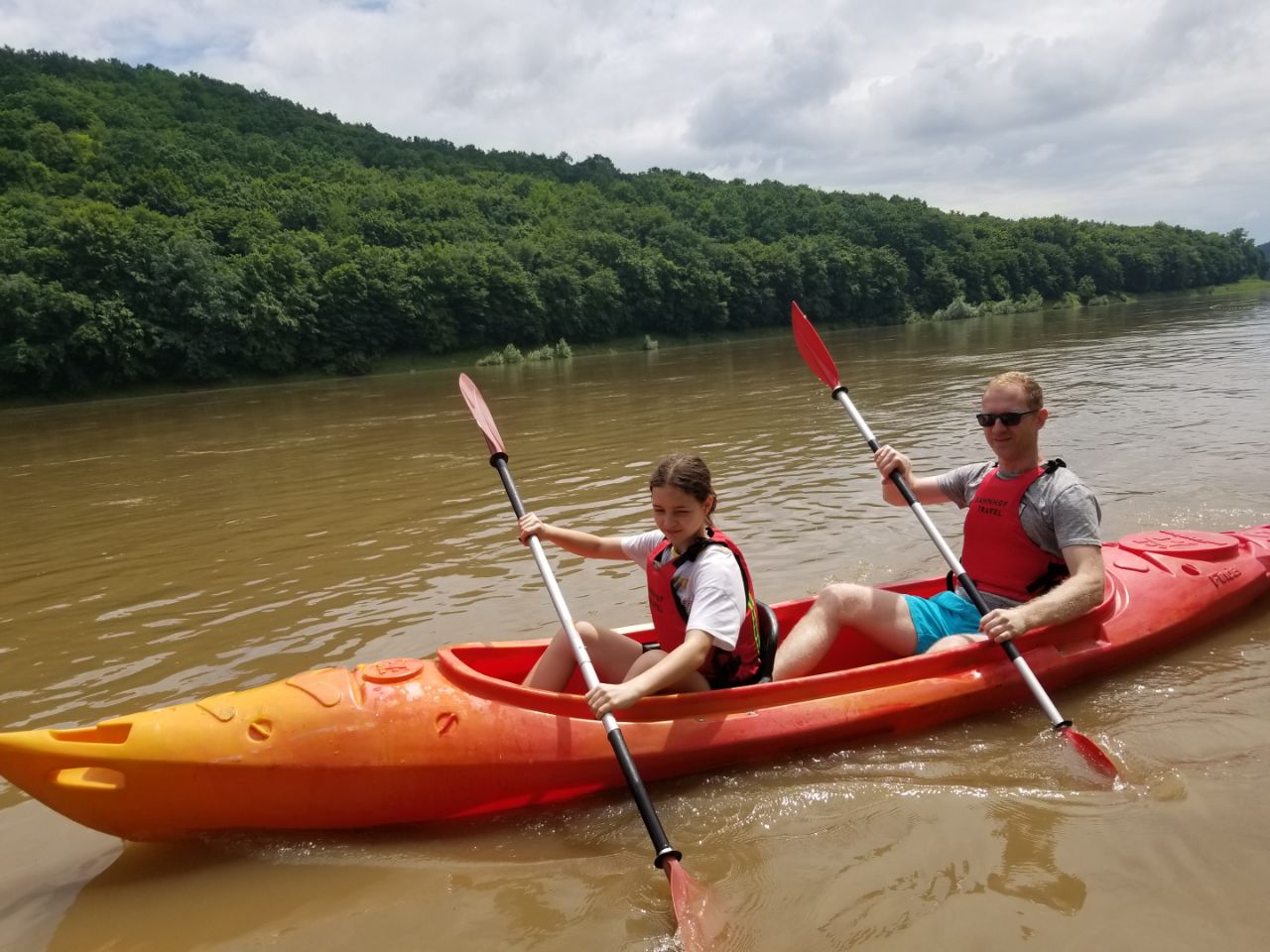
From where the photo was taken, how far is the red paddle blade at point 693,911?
2664mm

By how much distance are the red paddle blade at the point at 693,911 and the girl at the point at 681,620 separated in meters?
0.59

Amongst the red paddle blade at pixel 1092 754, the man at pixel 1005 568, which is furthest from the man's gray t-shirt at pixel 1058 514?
the red paddle blade at pixel 1092 754

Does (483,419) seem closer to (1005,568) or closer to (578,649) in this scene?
(578,649)

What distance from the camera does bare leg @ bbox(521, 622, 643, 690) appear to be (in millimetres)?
3746

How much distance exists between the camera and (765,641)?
3.78m

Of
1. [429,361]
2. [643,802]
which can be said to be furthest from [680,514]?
[429,361]

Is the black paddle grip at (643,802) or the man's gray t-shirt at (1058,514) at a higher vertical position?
the man's gray t-shirt at (1058,514)

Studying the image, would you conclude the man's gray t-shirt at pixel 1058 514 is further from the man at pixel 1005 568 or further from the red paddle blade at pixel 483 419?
the red paddle blade at pixel 483 419

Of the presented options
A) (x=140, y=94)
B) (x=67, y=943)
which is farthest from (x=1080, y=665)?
(x=140, y=94)

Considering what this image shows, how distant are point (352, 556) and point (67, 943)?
14.3ft

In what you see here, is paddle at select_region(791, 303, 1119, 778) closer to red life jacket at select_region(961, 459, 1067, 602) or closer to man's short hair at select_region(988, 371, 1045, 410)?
red life jacket at select_region(961, 459, 1067, 602)

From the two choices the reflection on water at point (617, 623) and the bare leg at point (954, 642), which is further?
the bare leg at point (954, 642)

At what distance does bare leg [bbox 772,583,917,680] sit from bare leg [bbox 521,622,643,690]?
623 mm

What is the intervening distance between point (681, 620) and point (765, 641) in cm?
41
